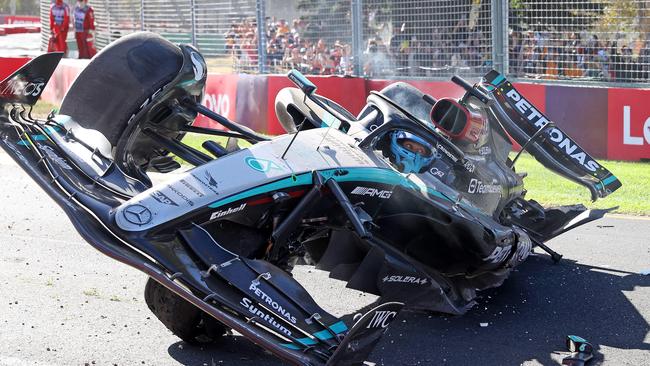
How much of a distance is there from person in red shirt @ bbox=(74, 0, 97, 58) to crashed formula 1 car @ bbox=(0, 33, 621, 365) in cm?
1549

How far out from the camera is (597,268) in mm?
7199

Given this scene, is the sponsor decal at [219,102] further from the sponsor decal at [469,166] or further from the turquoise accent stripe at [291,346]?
the turquoise accent stripe at [291,346]

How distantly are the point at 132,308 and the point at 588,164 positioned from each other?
3557 mm

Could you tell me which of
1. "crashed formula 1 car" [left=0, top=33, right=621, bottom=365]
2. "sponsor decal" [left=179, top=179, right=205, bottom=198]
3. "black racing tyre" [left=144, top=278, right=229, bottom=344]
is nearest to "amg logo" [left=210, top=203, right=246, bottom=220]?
"crashed formula 1 car" [left=0, top=33, right=621, bottom=365]

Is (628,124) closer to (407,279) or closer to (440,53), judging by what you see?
(440,53)

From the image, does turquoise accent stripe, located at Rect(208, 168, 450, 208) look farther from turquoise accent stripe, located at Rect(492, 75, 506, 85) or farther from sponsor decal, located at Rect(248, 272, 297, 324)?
turquoise accent stripe, located at Rect(492, 75, 506, 85)

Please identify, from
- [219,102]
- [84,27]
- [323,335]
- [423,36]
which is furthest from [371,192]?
[84,27]

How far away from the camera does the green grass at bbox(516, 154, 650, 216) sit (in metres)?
9.76

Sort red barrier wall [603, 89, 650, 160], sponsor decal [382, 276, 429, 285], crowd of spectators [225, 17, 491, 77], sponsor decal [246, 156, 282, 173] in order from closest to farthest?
sponsor decal [246, 156, 282, 173]
sponsor decal [382, 276, 429, 285]
red barrier wall [603, 89, 650, 160]
crowd of spectators [225, 17, 491, 77]

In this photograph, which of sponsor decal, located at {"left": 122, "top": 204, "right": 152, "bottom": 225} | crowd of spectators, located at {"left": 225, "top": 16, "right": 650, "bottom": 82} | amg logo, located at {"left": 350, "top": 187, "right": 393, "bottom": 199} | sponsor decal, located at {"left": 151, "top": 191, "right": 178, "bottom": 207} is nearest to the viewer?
sponsor decal, located at {"left": 122, "top": 204, "right": 152, "bottom": 225}

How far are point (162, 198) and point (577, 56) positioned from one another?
8.80m

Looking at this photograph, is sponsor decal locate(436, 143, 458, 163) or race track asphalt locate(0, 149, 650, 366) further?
sponsor decal locate(436, 143, 458, 163)

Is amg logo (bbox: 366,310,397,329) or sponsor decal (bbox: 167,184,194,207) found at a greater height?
sponsor decal (bbox: 167,184,194,207)

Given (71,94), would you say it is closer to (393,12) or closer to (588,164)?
(588,164)
